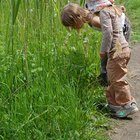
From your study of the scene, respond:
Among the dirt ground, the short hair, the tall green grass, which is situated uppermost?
the short hair

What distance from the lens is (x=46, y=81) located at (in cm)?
385

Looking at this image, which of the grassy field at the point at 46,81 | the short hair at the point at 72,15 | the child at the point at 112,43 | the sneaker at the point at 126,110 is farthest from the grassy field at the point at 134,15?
the sneaker at the point at 126,110

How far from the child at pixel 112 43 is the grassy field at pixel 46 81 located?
0.54 ft

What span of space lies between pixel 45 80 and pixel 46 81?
0.03m

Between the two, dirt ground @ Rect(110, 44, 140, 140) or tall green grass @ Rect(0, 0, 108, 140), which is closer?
tall green grass @ Rect(0, 0, 108, 140)

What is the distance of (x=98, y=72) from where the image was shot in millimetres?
4773

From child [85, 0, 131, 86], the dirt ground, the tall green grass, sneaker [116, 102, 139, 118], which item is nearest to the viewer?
the tall green grass

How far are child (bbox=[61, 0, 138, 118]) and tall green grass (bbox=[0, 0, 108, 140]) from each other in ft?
0.51

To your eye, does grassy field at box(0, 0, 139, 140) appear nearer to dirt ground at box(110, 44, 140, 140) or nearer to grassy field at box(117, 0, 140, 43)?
dirt ground at box(110, 44, 140, 140)

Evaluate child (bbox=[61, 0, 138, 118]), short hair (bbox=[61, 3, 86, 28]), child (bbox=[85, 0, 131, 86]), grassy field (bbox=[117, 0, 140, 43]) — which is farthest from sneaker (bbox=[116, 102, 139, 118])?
grassy field (bbox=[117, 0, 140, 43])

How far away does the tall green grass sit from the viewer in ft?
11.4

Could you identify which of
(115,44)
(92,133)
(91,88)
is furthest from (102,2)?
(92,133)

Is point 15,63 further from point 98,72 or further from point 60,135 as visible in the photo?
point 98,72

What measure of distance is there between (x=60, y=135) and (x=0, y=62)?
898 mm
